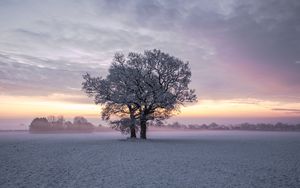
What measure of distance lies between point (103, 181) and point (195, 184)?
5021 millimetres

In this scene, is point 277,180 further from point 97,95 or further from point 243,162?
point 97,95

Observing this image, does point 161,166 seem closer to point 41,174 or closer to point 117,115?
point 41,174

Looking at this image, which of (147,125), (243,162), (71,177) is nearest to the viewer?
(71,177)

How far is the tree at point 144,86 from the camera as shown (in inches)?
2069

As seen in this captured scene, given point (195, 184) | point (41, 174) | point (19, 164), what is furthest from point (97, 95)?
point (195, 184)

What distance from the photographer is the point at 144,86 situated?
5331 centimetres

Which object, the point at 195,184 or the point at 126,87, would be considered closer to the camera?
the point at 195,184

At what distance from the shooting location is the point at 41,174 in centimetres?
1941

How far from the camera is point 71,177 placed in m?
18.5

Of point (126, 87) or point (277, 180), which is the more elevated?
point (126, 87)

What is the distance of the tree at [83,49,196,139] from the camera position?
5256 cm

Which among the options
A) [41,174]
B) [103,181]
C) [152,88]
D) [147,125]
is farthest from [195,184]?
[147,125]

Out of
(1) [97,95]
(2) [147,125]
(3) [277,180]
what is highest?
(1) [97,95]

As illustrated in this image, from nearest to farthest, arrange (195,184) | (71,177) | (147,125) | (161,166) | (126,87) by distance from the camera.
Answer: (195,184) < (71,177) < (161,166) < (126,87) < (147,125)
